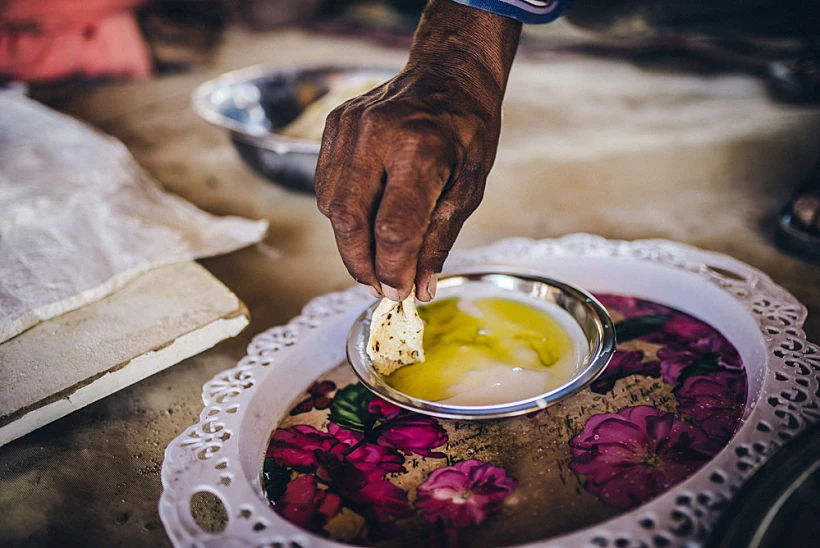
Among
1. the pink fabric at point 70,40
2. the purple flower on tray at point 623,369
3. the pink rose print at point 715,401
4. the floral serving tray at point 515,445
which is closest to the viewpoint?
the floral serving tray at point 515,445

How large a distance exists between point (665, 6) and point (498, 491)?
114 inches

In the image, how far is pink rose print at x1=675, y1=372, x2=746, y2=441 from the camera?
32.3 inches

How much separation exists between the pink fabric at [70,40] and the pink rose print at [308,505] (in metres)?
2.82

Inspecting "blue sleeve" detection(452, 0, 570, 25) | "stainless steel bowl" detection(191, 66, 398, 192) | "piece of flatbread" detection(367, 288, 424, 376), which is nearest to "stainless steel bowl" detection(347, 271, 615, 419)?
"piece of flatbread" detection(367, 288, 424, 376)

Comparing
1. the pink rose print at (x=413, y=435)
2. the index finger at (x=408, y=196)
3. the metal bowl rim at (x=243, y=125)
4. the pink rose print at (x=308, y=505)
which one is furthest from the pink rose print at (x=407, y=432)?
the metal bowl rim at (x=243, y=125)

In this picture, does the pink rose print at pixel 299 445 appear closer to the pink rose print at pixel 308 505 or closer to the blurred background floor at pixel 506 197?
the pink rose print at pixel 308 505

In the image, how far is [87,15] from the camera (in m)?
2.75

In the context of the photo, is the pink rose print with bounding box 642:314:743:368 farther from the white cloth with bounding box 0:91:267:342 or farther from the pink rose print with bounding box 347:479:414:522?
the white cloth with bounding box 0:91:267:342

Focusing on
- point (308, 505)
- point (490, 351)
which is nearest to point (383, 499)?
point (308, 505)

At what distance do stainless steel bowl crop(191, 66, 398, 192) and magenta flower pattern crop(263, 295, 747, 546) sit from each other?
2.75 ft

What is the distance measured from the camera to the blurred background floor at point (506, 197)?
849 mm

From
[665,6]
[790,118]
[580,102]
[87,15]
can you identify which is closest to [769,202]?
[790,118]

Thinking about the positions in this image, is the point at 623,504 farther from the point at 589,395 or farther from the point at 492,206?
the point at 492,206

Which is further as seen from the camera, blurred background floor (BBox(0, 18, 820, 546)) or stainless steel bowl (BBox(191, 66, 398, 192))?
stainless steel bowl (BBox(191, 66, 398, 192))
